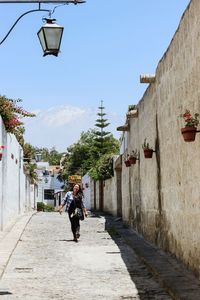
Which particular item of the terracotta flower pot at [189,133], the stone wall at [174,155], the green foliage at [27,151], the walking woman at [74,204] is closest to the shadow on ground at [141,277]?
the stone wall at [174,155]

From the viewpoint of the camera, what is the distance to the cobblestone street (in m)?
7.67

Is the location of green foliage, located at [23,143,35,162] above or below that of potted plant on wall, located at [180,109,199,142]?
above

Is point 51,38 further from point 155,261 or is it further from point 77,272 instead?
point 155,261

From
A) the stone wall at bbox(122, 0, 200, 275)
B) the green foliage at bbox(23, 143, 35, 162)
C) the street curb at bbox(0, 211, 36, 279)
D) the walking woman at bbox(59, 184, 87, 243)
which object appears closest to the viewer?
the stone wall at bbox(122, 0, 200, 275)

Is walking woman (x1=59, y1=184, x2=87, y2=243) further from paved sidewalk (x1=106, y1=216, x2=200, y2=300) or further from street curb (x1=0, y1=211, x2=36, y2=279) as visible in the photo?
paved sidewalk (x1=106, y1=216, x2=200, y2=300)

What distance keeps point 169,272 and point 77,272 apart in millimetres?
1591

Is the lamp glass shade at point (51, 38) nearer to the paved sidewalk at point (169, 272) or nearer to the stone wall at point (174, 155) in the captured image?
the stone wall at point (174, 155)

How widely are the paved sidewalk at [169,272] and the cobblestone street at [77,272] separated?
0.13 meters

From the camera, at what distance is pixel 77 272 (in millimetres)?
9516

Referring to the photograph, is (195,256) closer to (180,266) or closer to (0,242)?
(180,266)

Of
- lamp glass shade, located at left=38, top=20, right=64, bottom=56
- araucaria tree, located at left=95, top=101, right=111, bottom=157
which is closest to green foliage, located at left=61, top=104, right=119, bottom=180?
araucaria tree, located at left=95, top=101, right=111, bottom=157

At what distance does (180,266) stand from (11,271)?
2.80m

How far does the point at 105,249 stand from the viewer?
12766 mm

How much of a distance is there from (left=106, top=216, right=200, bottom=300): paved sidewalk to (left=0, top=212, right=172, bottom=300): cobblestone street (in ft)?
0.41
